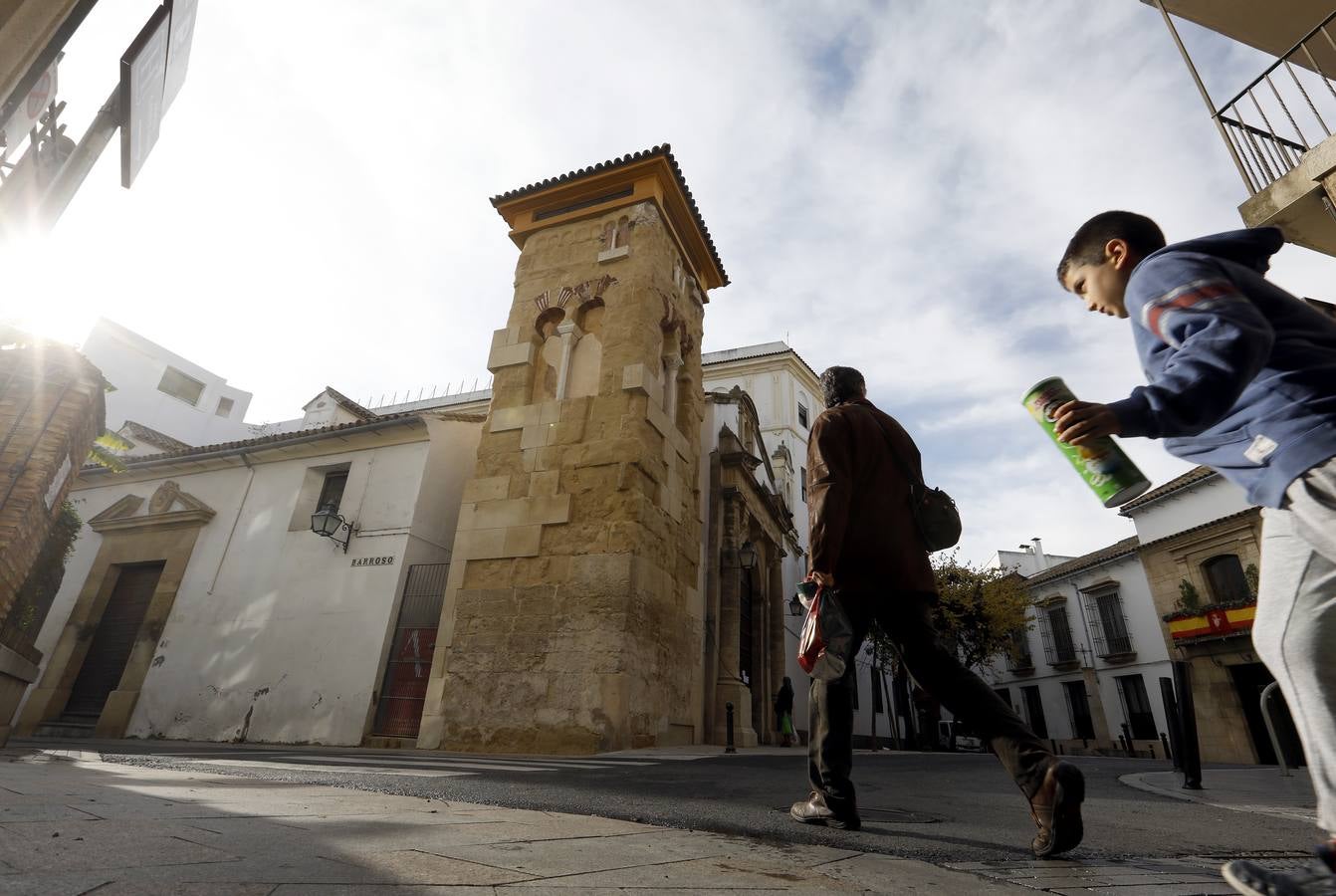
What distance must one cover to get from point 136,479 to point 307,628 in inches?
285

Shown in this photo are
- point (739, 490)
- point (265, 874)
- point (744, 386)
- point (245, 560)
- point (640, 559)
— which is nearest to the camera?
point (265, 874)

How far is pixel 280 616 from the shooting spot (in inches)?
440

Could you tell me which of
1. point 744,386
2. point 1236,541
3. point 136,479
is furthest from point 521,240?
point 1236,541

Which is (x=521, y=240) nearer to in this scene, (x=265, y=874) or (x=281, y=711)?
(x=281, y=711)

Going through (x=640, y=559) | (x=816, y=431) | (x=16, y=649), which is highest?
(x=640, y=559)

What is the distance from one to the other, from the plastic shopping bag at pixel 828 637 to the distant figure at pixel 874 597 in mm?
42

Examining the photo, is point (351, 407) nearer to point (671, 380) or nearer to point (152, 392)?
point (671, 380)

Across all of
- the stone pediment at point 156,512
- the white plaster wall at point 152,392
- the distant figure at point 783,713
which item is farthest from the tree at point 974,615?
the white plaster wall at point 152,392

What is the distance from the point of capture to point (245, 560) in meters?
12.2

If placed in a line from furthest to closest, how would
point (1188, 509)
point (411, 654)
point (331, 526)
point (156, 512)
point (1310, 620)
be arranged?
point (1188, 509), point (156, 512), point (331, 526), point (411, 654), point (1310, 620)

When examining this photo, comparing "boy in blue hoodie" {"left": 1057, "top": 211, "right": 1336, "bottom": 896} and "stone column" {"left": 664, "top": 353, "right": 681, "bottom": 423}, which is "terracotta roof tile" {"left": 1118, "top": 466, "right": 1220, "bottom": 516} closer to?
"stone column" {"left": 664, "top": 353, "right": 681, "bottom": 423}

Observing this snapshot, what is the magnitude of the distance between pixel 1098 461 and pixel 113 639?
17270mm

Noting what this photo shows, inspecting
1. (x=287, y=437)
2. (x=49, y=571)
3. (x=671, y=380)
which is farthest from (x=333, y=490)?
(x=671, y=380)

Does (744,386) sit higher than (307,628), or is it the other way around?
(744,386)
